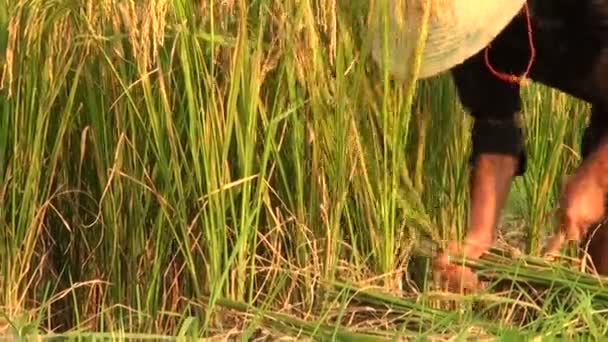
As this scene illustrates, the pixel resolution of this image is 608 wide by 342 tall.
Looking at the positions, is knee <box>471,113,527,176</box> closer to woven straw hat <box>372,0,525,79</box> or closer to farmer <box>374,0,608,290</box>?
farmer <box>374,0,608,290</box>

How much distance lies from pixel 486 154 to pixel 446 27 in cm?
32

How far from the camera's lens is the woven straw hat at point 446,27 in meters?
1.97

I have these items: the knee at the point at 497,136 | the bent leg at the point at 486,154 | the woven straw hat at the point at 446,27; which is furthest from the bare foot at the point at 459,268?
the woven straw hat at the point at 446,27

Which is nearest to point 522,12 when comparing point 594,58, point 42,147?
point 594,58

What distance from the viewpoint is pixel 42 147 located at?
249cm

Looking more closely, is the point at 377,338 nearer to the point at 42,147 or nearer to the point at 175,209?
the point at 175,209

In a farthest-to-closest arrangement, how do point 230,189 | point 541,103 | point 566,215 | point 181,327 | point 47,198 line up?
1. point 541,103
2. point 47,198
3. point 230,189
4. point 181,327
5. point 566,215

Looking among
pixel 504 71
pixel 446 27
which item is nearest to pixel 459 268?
pixel 504 71

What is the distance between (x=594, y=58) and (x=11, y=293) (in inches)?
44.6

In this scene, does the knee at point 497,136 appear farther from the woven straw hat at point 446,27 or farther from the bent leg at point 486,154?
the woven straw hat at point 446,27

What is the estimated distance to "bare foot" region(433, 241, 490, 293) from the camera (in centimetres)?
223

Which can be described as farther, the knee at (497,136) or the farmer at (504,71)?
the knee at (497,136)

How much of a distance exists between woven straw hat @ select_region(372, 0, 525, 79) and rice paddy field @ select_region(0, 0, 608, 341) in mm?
161

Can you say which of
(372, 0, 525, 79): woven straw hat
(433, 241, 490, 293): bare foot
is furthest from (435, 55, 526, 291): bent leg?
(372, 0, 525, 79): woven straw hat
